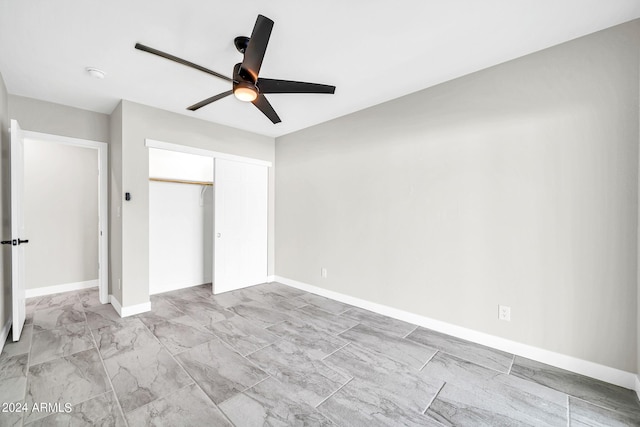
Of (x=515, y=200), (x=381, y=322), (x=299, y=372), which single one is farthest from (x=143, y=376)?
(x=515, y=200)

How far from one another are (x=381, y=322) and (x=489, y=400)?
1331 millimetres

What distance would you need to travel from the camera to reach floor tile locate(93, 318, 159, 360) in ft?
8.09

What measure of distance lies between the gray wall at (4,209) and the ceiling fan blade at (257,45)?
2.71 m

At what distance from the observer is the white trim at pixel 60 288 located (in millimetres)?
3902

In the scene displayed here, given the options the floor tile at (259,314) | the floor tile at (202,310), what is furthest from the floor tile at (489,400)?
the floor tile at (202,310)

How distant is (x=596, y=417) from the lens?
1694 millimetres

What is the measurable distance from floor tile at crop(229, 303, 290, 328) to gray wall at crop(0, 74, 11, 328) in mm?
2129

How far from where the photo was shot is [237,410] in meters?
1.74

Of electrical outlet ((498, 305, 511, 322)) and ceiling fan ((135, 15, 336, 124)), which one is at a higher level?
ceiling fan ((135, 15, 336, 124))

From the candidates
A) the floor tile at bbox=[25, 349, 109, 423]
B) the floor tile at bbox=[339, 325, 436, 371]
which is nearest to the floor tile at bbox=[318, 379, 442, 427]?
the floor tile at bbox=[339, 325, 436, 371]

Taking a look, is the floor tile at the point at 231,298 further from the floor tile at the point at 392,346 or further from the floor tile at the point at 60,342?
the floor tile at the point at 392,346

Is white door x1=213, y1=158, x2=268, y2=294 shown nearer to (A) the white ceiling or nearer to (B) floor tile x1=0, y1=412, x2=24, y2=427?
(A) the white ceiling

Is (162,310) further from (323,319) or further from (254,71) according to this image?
(254,71)

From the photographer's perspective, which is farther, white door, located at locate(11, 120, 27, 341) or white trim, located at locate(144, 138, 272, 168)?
white trim, located at locate(144, 138, 272, 168)
